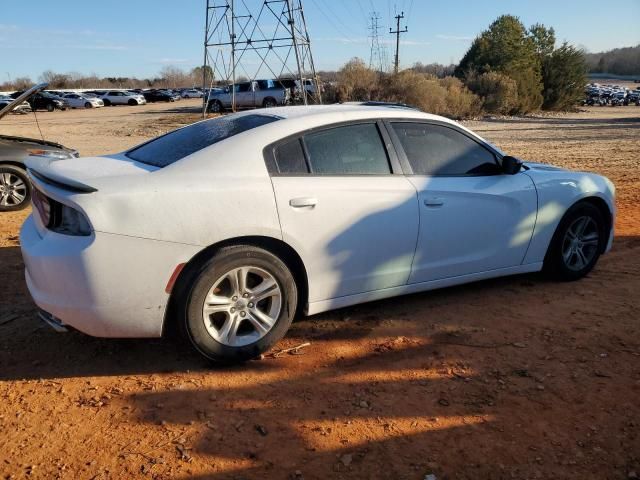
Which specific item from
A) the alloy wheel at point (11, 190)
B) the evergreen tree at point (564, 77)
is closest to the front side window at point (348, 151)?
the alloy wheel at point (11, 190)

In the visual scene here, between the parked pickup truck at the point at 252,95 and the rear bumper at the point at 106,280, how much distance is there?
1273 inches

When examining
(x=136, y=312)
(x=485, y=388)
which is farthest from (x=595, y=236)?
(x=136, y=312)

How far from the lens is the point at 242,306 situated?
11.1ft

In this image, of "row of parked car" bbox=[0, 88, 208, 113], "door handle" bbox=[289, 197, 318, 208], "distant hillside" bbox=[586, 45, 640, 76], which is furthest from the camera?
"distant hillside" bbox=[586, 45, 640, 76]

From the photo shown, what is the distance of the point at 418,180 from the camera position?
3926 mm

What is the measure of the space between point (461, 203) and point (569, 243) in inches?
53.5

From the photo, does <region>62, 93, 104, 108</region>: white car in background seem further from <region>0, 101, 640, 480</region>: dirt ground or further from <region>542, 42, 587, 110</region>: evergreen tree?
<region>0, 101, 640, 480</region>: dirt ground

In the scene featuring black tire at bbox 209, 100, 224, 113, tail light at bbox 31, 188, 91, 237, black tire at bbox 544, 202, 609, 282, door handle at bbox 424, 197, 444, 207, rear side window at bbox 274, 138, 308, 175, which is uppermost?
rear side window at bbox 274, 138, 308, 175

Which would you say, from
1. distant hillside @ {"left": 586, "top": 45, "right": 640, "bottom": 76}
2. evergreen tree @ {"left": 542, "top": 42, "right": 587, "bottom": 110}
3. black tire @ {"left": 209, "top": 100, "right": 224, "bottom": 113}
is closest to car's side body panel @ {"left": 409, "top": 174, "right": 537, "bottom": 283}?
black tire @ {"left": 209, "top": 100, "right": 224, "bottom": 113}

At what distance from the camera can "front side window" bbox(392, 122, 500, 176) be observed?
401cm

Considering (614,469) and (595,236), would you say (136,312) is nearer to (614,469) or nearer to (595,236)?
(614,469)

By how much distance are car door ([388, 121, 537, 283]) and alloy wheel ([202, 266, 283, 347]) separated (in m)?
1.12

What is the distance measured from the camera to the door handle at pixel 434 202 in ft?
12.8

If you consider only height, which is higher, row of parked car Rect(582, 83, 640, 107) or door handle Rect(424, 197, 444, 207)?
door handle Rect(424, 197, 444, 207)
